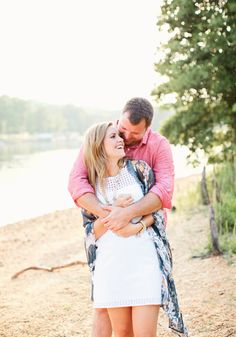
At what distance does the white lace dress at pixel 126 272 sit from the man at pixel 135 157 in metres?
0.11

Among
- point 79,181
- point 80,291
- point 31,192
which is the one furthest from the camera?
point 31,192

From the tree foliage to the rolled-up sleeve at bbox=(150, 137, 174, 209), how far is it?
7.68 metres

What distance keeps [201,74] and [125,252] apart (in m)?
8.38

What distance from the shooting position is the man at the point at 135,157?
2.86 metres

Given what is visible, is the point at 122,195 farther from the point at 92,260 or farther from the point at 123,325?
the point at 123,325

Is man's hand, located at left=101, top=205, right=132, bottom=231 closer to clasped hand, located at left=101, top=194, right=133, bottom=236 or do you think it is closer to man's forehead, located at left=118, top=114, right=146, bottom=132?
clasped hand, located at left=101, top=194, right=133, bottom=236

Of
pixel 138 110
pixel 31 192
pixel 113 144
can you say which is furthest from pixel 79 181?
pixel 31 192

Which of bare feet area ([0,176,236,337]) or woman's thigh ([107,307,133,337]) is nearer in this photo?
woman's thigh ([107,307,133,337])

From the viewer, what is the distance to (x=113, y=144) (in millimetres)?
2926

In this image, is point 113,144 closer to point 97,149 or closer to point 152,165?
point 97,149

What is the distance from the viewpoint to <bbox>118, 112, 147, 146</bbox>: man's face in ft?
9.60

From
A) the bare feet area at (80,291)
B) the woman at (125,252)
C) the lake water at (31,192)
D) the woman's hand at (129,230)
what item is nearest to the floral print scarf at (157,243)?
the woman at (125,252)

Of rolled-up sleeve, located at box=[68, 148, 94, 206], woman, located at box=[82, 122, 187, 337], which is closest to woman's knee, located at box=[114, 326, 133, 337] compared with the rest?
woman, located at box=[82, 122, 187, 337]

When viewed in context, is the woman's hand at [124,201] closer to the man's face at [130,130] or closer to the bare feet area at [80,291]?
the man's face at [130,130]
